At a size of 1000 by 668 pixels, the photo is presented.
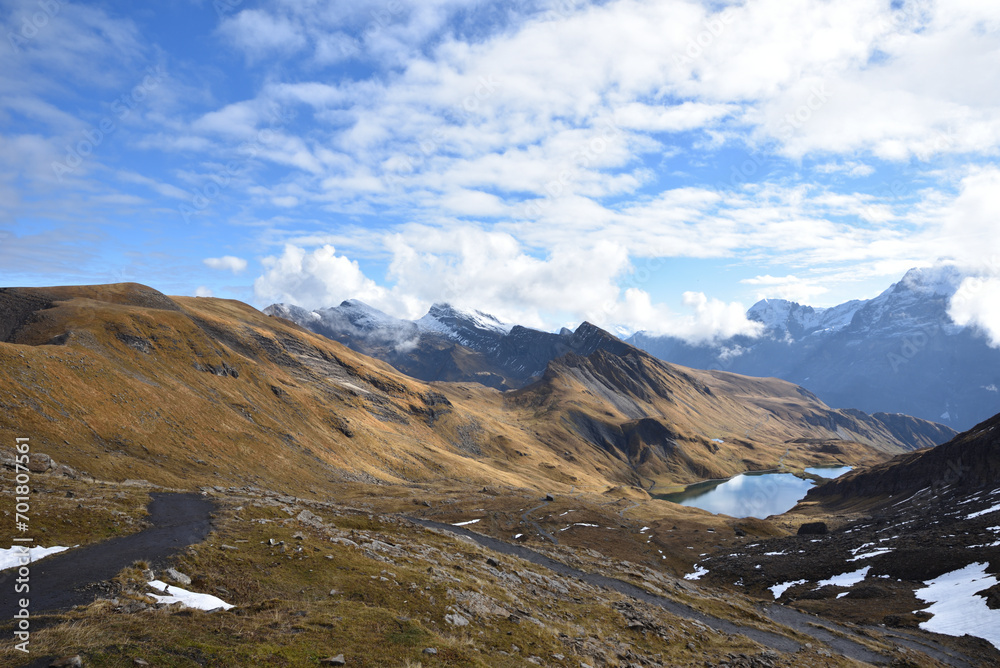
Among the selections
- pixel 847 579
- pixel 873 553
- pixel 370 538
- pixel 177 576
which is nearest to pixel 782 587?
pixel 847 579

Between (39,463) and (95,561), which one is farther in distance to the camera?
(39,463)

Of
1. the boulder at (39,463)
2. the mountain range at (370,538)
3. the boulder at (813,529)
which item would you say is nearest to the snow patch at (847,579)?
the mountain range at (370,538)

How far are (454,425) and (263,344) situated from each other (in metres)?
80.3

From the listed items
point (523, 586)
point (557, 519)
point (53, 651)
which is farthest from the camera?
point (557, 519)

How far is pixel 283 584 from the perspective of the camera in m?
26.8

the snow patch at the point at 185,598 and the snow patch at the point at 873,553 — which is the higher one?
the snow patch at the point at 185,598

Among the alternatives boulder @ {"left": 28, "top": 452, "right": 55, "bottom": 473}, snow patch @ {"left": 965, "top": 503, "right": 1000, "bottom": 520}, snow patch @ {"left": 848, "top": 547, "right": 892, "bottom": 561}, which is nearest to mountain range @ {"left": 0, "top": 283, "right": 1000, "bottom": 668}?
boulder @ {"left": 28, "top": 452, "right": 55, "bottom": 473}

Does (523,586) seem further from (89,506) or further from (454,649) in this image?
(89,506)

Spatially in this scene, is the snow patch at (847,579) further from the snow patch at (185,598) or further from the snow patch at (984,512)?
the snow patch at (185,598)

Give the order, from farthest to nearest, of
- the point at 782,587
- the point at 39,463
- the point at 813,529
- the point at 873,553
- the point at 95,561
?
the point at 813,529
the point at 873,553
the point at 782,587
the point at 39,463
the point at 95,561

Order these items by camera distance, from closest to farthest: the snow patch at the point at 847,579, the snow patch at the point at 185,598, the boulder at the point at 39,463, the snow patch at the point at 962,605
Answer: the snow patch at the point at 185,598 < the boulder at the point at 39,463 < the snow patch at the point at 962,605 < the snow patch at the point at 847,579

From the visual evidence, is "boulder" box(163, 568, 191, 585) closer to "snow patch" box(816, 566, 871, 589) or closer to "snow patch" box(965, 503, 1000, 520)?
"snow patch" box(816, 566, 871, 589)

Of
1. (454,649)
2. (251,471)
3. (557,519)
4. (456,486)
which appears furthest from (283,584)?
(456,486)

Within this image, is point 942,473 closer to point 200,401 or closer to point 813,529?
point 813,529
